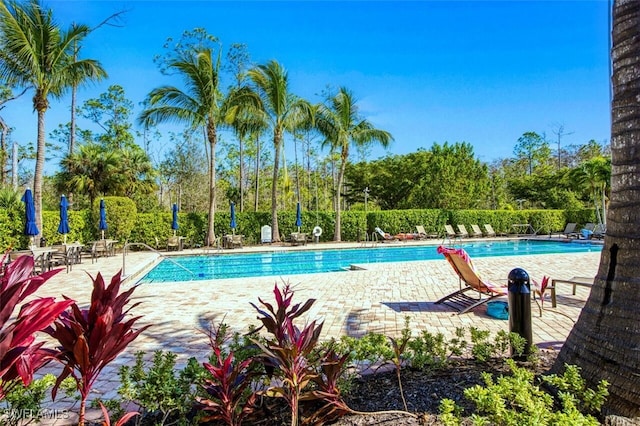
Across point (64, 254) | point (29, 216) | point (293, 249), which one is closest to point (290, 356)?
point (64, 254)

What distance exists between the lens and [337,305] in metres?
6.08

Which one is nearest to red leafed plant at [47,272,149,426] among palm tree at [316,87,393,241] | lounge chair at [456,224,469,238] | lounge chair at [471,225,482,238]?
palm tree at [316,87,393,241]

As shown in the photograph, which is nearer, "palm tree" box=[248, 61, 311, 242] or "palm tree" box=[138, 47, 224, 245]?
"palm tree" box=[138, 47, 224, 245]

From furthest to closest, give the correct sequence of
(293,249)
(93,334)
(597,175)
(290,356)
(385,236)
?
(597,175) → (385,236) → (293,249) → (290,356) → (93,334)

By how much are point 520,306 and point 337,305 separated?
3.16 m

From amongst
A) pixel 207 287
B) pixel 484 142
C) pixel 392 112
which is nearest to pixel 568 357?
pixel 207 287

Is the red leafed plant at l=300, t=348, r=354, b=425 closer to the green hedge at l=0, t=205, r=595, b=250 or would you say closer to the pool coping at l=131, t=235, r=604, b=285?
the pool coping at l=131, t=235, r=604, b=285

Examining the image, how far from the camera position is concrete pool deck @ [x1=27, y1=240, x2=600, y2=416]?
439cm

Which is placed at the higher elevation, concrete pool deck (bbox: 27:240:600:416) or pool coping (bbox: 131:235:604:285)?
pool coping (bbox: 131:235:604:285)

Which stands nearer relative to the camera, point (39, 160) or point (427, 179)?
point (39, 160)

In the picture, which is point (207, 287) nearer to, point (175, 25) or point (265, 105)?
point (265, 105)

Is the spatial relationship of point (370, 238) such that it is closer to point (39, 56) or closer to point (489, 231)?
point (489, 231)

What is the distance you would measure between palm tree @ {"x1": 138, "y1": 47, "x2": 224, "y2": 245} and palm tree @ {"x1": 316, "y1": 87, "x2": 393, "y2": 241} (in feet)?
17.9

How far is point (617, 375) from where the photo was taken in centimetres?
215
